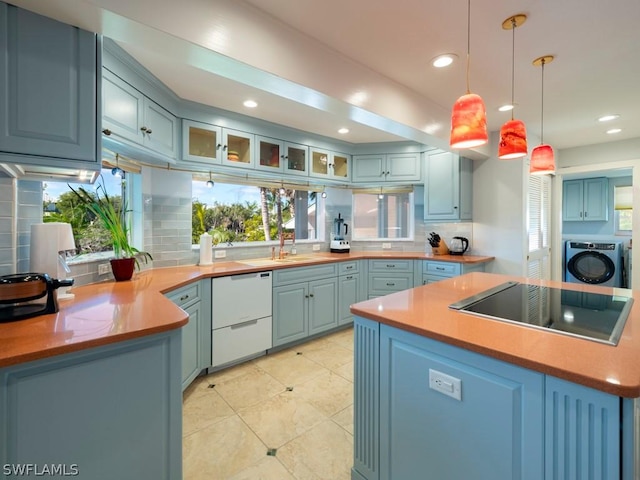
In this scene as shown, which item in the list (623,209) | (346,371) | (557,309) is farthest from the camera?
(623,209)

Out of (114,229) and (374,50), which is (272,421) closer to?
(114,229)

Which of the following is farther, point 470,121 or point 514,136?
point 514,136

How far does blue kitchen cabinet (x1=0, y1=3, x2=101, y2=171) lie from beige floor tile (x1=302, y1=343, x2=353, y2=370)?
2369mm

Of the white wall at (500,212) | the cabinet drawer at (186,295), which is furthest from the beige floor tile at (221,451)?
the white wall at (500,212)

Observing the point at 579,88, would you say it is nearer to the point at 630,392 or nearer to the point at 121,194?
the point at 630,392

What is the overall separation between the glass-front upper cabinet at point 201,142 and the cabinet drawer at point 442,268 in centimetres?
266

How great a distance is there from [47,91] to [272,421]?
2.19 m

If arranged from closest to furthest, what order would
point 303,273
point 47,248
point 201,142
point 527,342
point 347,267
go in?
point 527,342
point 47,248
point 201,142
point 303,273
point 347,267

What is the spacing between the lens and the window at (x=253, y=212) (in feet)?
10.5

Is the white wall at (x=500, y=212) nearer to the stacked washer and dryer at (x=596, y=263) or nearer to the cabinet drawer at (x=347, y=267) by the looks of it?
the cabinet drawer at (x=347, y=267)

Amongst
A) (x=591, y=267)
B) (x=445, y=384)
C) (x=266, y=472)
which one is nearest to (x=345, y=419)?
(x=266, y=472)

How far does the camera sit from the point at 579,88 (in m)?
2.53

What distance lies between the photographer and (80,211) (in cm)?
214

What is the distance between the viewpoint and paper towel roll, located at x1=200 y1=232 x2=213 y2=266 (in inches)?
117
